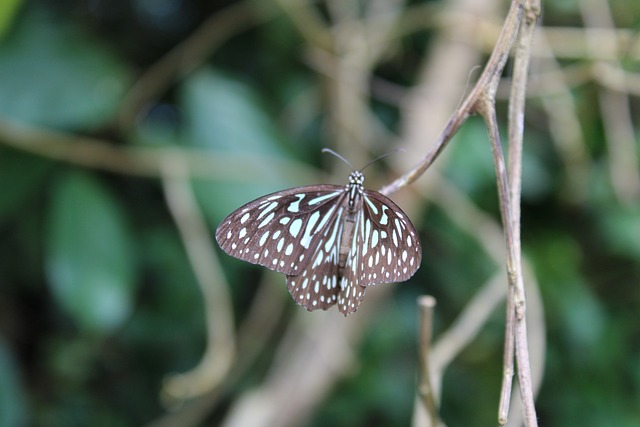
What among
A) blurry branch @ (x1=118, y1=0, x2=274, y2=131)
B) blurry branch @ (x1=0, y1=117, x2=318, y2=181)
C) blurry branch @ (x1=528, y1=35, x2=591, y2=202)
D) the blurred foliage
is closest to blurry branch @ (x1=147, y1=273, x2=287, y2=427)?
the blurred foliage

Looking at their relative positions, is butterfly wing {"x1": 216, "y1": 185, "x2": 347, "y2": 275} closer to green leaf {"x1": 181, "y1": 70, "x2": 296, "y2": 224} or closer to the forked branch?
the forked branch

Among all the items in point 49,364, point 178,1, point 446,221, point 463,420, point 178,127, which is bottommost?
point 463,420

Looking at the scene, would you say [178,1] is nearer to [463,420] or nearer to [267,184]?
[267,184]

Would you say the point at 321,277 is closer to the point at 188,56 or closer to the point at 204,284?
the point at 204,284

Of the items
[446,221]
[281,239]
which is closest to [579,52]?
[446,221]

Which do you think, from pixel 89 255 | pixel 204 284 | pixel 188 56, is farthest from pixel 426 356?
pixel 188 56

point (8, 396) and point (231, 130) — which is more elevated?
point (231, 130)

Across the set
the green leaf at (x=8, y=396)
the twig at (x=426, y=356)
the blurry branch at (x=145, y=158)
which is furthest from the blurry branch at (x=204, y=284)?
the twig at (x=426, y=356)
